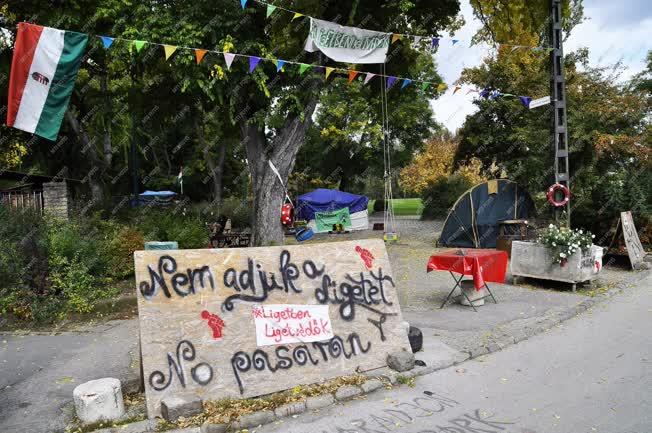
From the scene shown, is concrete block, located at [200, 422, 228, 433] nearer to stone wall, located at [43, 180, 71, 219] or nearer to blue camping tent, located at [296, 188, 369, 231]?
stone wall, located at [43, 180, 71, 219]

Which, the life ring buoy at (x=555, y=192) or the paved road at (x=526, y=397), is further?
the life ring buoy at (x=555, y=192)

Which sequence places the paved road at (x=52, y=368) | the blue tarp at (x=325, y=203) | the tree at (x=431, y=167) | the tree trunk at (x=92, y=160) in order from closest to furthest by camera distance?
the paved road at (x=52, y=368) < the tree trunk at (x=92, y=160) < the blue tarp at (x=325, y=203) < the tree at (x=431, y=167)

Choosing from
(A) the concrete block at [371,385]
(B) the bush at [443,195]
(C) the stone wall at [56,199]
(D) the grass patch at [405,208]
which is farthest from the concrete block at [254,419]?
(D) the grass patch at [405,208]

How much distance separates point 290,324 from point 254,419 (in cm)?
121

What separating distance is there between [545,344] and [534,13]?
956 cm

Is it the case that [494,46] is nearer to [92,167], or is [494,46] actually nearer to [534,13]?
[534,13]

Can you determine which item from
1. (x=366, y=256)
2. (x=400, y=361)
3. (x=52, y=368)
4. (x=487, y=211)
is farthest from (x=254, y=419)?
(x=487, y=211)

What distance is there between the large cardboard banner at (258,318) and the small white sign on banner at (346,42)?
7204 millimetres

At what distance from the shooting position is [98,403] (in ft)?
15.9

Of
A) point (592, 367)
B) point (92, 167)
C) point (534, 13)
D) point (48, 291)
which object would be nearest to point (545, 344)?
point (592, 367)

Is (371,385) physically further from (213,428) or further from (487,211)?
(487,211)

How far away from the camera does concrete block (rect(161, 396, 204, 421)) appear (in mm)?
4754

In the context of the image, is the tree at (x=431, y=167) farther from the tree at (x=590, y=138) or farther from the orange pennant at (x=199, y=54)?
the orange pennant at (x=199, y=54)

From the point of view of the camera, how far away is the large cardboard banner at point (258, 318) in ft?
16.8
